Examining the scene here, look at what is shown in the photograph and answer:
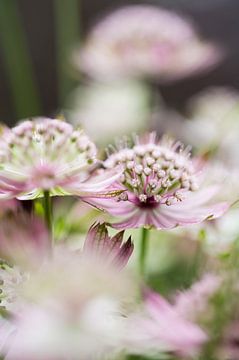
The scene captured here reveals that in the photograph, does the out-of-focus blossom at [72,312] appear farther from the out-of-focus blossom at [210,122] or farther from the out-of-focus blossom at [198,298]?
the out-of-focus blossom at [210,122]

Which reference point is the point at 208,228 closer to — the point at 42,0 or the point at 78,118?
the point at 78,118

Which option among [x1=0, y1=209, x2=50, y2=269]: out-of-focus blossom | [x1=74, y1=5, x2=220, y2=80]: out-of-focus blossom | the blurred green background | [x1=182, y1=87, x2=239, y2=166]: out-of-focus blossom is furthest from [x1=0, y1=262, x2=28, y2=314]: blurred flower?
the blurred green background

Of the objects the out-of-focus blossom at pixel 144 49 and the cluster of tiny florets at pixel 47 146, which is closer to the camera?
the cluster of tiny florets at pixel 47 146

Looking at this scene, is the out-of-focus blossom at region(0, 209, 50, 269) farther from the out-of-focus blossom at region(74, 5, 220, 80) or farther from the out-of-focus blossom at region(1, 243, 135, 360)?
the out-of-focus blossom at region(74, 5, 220, 80)

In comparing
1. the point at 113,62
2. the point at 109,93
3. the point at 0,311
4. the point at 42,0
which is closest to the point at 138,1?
the point at 42,0

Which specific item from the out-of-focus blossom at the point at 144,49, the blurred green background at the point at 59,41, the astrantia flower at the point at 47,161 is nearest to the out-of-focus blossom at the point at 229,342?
the astrantia flower at the point at 47,161

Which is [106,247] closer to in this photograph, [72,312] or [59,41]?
[72,312]
